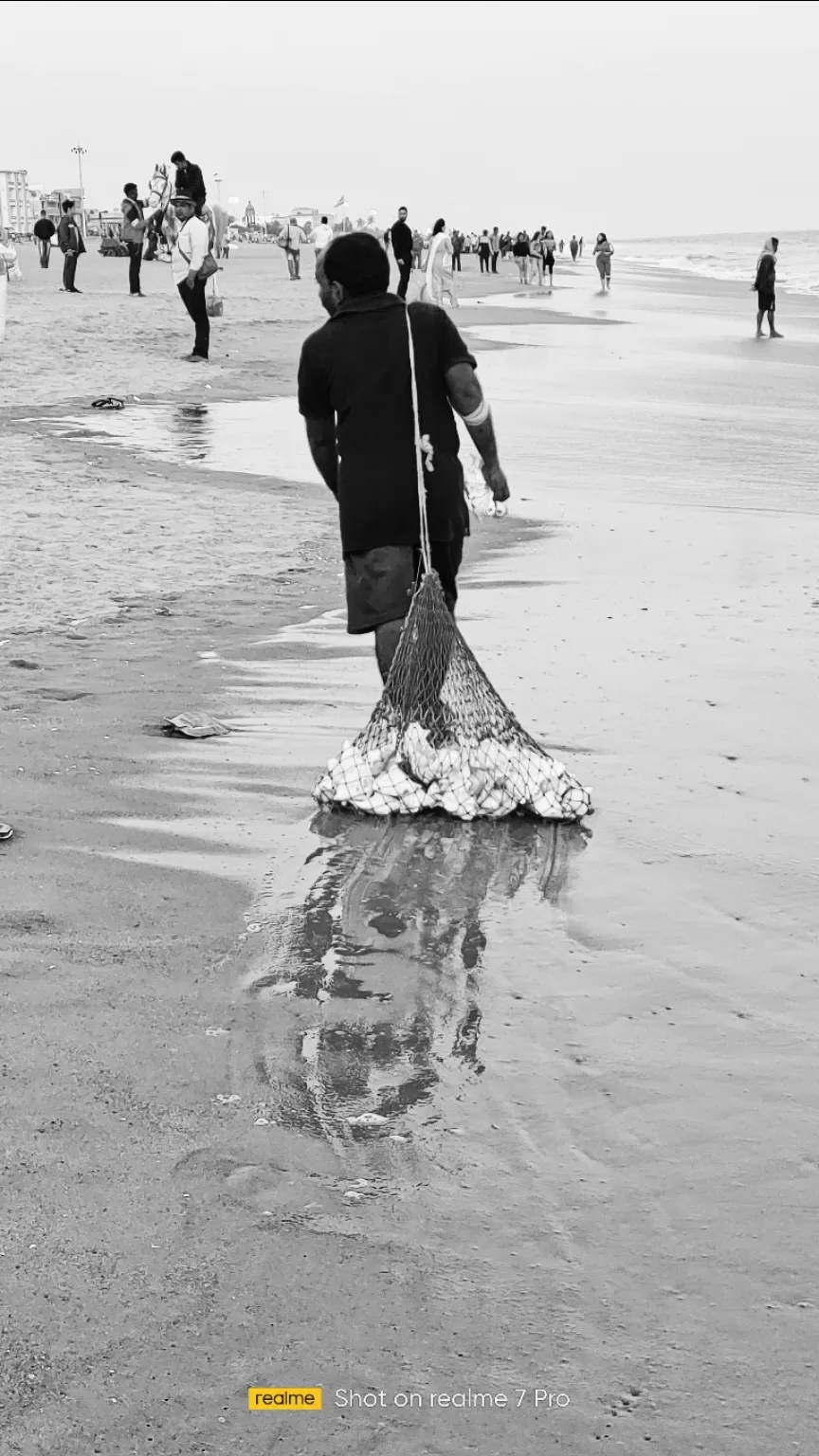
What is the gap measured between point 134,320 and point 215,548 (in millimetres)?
15492

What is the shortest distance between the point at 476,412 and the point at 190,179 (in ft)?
55.4

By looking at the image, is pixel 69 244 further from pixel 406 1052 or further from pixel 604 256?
pixel 406 1052

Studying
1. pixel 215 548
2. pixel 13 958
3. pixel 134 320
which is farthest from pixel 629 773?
pixel 134 320

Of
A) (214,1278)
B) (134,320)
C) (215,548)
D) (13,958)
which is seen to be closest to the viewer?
(214,1278)

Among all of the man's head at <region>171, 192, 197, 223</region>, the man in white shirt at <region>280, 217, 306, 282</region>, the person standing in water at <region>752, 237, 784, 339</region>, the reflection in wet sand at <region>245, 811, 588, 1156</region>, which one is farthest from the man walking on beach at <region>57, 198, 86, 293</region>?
the reflection in wet sand at <region>245, 811, 588, 1156</region>

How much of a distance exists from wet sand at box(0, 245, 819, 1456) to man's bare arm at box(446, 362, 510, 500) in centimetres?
107

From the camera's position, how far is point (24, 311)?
2428 cm

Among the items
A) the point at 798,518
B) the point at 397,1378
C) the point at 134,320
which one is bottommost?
the point at 397,1378

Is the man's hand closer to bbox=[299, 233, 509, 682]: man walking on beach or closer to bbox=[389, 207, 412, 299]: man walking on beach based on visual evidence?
bbox=[299, 233, 509, 682]: man walking on beach

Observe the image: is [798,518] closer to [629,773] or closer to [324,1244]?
[629,773]

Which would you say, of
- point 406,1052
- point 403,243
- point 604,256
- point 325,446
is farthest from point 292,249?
point 406,1052

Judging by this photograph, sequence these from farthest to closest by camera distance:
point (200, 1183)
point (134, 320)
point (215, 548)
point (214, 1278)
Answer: point (134, 320)
point (215, 548)
point (200, 1183)
point (214, 1278)

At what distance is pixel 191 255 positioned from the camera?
1819 centimetres

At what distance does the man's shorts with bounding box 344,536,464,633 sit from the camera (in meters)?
4.99
